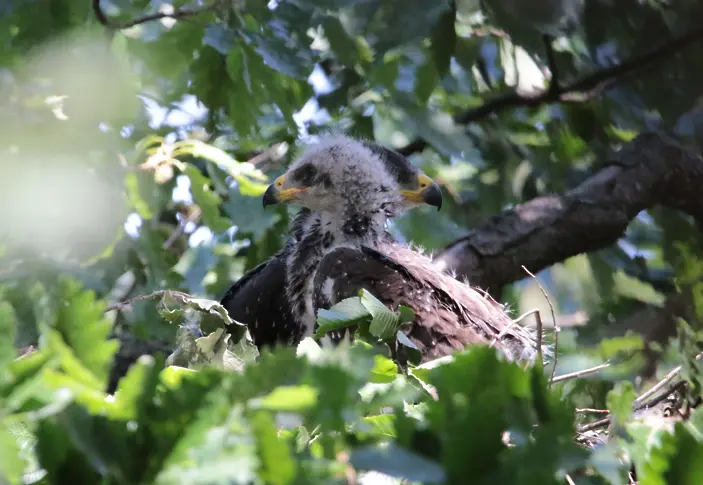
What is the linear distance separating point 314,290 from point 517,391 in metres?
1.89

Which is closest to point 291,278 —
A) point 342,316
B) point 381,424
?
point 342,316

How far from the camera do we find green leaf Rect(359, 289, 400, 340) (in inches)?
72.2

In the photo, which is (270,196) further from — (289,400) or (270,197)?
(289,400)

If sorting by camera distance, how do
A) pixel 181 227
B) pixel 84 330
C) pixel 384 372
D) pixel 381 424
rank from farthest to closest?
pixel 181 227 < pixel 384 372 < pixel 381 424 < pixel 84 330

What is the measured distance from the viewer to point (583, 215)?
4.24m

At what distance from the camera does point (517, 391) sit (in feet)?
3.39

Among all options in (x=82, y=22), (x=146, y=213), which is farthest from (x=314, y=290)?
(x=82, y=22)

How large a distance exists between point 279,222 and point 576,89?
204cm

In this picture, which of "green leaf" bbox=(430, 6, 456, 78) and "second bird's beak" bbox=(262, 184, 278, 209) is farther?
"green leaf" bbox=(430, 6, 456, 78)

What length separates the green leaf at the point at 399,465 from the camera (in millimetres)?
836

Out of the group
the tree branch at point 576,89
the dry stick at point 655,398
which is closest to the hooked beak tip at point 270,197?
the tree branch at point 576,89

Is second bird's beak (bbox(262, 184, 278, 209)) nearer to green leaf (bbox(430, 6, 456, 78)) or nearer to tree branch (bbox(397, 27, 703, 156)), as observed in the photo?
green leaf (bbox(430, 6, 456, 78))

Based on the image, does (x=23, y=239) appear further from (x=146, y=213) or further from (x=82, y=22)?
(x=82, y=22)

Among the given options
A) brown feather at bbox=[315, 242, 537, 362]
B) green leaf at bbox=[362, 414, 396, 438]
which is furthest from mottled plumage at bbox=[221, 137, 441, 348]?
green leaf at bbox=[362, 414, 396, 438]
